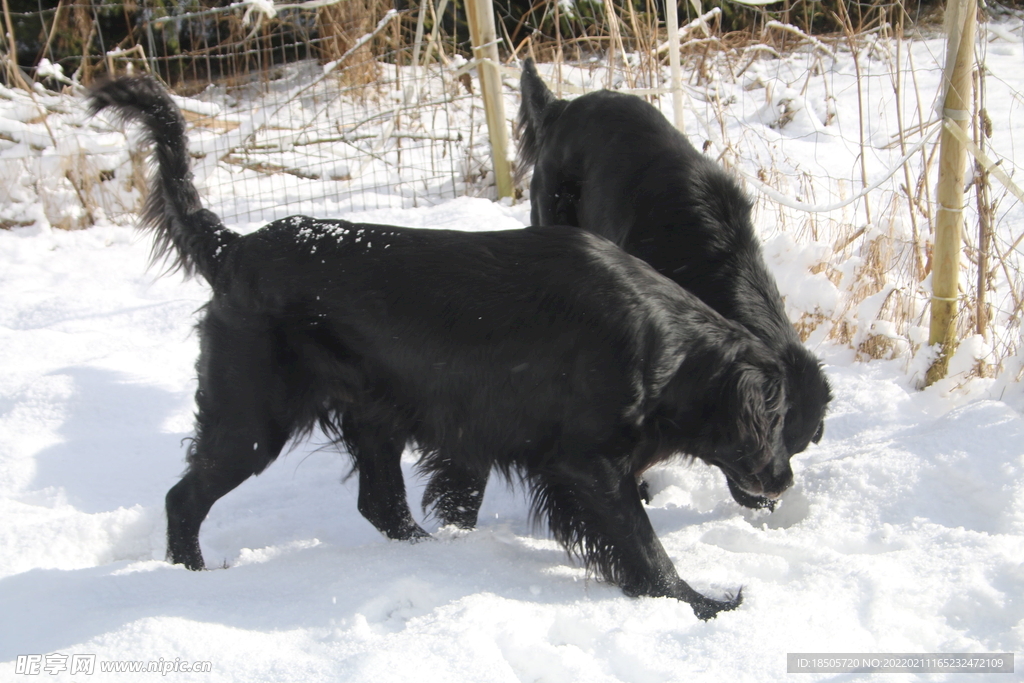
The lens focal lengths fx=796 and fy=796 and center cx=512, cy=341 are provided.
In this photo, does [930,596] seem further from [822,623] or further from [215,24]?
[215,24]

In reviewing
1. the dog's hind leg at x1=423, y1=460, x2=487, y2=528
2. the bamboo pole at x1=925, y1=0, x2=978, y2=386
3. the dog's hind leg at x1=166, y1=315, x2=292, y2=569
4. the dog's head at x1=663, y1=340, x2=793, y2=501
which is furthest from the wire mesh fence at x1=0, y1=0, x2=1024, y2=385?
the dog's hind leg at x1=166, y1=315, x2=292, y2=569

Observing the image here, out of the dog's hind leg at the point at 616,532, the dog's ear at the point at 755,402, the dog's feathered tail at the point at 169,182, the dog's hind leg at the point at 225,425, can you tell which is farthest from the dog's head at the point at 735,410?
the dog's feathered tail at the point at 169,182

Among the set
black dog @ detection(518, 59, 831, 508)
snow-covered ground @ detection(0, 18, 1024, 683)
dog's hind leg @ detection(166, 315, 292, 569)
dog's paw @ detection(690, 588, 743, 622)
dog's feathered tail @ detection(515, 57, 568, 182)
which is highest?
dog's feathered tail @ detection(515, 57, 568, 182)

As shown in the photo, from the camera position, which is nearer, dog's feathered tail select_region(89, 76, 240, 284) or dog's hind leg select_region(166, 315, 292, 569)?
dog's hind leg select_region(166, 315, 292, 569)

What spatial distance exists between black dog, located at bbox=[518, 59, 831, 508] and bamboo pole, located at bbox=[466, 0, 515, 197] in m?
1.67

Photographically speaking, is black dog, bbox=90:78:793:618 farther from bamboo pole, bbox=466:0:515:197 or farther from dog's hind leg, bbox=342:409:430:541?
bamboo pole, bbox=466:0:515:197

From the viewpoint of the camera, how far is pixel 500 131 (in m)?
5.63

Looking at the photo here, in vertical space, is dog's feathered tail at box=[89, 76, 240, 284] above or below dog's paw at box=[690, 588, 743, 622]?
above

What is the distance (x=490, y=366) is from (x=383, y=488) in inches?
28.1

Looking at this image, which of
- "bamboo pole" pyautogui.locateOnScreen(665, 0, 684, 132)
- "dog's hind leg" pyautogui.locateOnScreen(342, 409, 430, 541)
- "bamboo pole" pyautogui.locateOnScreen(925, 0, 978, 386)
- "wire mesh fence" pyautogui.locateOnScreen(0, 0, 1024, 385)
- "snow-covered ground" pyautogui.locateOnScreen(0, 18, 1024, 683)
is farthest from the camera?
"bamboo pole" pyautogui.locateOnScreen(665, 0, 684, 132)

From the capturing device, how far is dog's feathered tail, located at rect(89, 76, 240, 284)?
2.33 metres

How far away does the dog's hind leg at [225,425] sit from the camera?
2215 millimetres

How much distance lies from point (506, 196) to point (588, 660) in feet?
14.2

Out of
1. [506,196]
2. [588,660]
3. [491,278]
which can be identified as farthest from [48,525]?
[506,196]
